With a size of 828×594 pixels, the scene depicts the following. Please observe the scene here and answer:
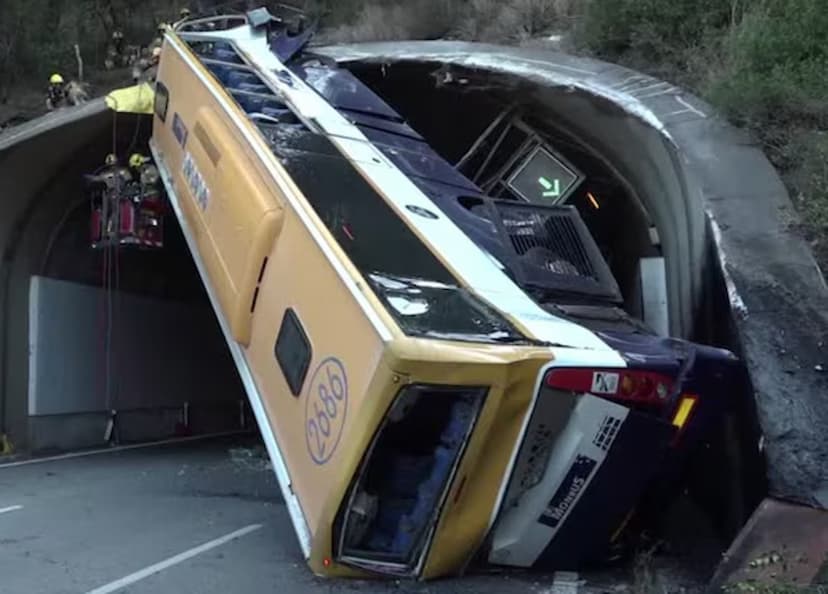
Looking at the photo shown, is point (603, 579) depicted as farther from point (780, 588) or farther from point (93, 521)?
point (93, 521)

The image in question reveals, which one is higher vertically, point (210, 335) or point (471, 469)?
point (471, 469)

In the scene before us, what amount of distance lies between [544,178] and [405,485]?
7.35m

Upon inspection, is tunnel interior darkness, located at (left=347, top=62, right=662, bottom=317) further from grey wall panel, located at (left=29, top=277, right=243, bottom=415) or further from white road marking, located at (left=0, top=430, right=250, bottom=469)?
white road marking, located at (left=0, top=430, right=250, bottom=469)

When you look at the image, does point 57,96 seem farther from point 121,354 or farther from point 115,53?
point 115,53

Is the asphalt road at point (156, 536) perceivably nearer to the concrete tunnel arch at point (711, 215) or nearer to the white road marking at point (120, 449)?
the white road marking at point (120, 449)

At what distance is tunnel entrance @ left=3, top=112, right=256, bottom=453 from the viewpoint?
15.6m

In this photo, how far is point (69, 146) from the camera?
1568cm

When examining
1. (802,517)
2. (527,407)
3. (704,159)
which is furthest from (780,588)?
(704,159)

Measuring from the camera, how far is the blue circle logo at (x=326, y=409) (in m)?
5.97

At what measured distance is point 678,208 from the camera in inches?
409

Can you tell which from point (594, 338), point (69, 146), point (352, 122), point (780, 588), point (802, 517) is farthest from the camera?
point (69, 146)

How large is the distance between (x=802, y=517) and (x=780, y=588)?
2.14ft

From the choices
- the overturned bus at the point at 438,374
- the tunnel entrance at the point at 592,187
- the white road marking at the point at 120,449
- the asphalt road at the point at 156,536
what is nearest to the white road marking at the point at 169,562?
the asphalt road at the point at 156,536

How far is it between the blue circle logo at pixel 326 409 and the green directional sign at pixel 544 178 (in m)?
6.95
